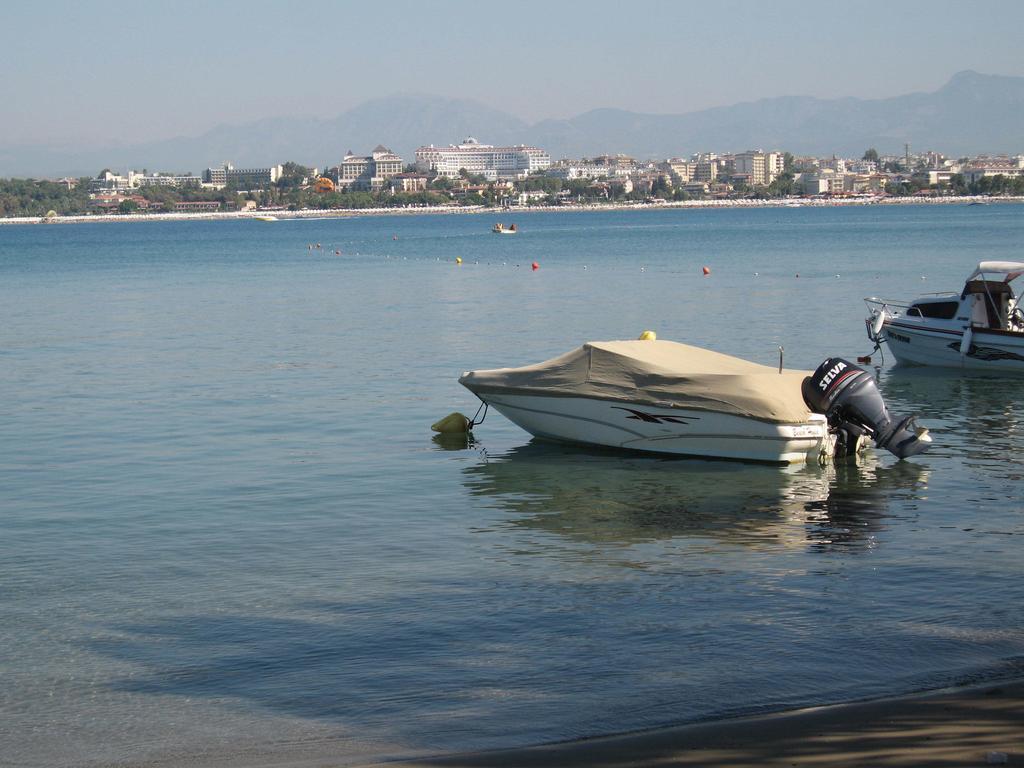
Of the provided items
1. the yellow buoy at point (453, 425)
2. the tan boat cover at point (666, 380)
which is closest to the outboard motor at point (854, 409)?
the tan boat cover at point (666, 380)

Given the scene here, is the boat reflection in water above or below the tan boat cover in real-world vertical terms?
below

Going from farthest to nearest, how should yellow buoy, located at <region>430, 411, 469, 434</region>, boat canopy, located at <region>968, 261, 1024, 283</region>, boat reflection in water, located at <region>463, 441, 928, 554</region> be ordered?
boat canopy, located at <region>968, 261, 1024, 283</region> → yellow buoy, located at <region>430, 411, 469, 434</region> → boat reflection in water, located at <region>463, 441, 928, 554</region>

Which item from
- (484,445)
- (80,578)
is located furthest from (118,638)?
(484,445)

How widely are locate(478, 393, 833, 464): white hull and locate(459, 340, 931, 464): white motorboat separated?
15 mm

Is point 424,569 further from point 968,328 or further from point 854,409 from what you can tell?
point 968,328

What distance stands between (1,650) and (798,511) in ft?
32.4

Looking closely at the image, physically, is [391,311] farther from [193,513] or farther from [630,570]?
[630,570]

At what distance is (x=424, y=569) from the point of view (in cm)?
Result: 1438

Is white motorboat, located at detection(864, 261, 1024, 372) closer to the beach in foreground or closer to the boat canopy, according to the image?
the boat canopy

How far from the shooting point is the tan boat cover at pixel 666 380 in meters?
19.2

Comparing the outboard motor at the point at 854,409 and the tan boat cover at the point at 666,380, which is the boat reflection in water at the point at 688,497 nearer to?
the outboard motor at the point at 854,409

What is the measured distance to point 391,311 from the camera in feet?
163

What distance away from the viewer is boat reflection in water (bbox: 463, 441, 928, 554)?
1570cm

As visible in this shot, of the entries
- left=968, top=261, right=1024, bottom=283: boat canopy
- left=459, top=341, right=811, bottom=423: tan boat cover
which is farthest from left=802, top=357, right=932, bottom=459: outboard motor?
left=968, top=261, right=1024, bottom=283: boat canopy
